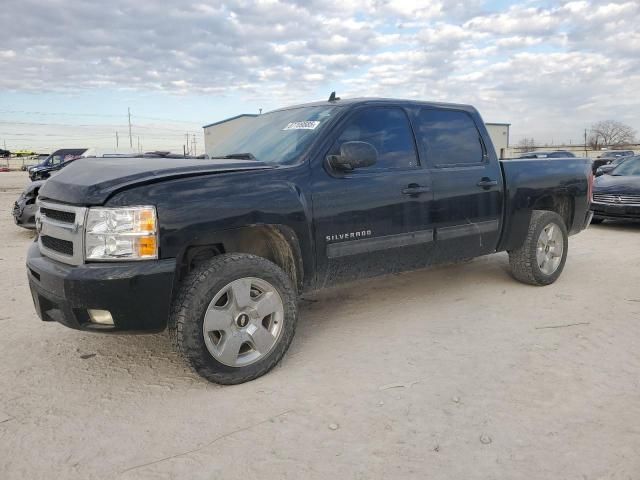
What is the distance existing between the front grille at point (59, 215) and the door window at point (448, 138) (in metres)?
2.68

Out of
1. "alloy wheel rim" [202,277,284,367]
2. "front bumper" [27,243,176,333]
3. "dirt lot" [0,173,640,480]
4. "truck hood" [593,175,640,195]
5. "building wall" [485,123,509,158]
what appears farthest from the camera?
"building wall" [485,123,509,158]

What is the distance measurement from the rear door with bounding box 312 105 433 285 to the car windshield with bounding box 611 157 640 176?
27.0ft

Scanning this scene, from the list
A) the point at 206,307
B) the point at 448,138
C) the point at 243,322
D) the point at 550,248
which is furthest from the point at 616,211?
the point at 206,307

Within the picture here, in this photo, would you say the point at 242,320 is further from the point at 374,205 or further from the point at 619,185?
the point at 619,185

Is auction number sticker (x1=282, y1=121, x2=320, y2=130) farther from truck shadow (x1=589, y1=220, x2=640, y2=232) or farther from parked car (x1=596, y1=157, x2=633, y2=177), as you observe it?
parked car (x1=596, y1=157, x2=633, y2=177)

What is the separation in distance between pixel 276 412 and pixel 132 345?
1.51 m

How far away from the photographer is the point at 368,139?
3.97 metres

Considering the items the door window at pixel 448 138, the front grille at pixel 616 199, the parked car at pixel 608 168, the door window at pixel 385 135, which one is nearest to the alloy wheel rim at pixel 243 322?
the door window at pixel 385 135

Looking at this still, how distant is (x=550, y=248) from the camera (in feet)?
17.5

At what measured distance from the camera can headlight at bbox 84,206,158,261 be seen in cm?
279

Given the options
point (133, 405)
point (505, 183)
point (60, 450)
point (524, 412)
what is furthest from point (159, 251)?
point (505, 183)

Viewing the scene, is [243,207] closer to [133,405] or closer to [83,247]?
[83,247]

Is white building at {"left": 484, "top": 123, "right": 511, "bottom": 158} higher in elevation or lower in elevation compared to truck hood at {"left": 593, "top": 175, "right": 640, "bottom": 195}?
higher

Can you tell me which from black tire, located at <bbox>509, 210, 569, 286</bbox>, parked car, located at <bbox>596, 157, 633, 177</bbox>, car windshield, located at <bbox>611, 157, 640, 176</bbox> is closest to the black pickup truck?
black tire, located at <bbox>509, 210, 569, 286</bbox>
